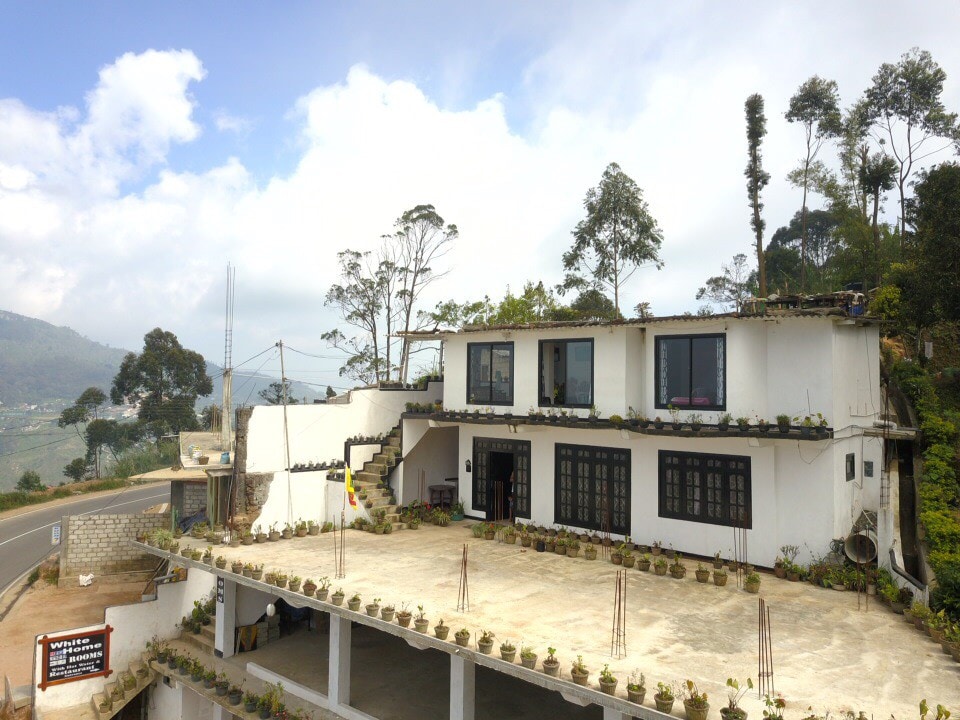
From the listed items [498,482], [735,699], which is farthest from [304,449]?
[735,699]

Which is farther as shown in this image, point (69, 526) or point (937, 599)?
point (69, 526)

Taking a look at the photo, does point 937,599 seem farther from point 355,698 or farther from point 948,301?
point 355,698

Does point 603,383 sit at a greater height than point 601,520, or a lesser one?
greater

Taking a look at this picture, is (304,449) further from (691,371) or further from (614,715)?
(614,715)

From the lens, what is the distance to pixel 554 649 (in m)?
8.89

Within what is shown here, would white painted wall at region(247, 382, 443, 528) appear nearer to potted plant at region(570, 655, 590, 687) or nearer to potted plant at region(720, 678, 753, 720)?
potted plant at region(570, 655, 590, 687)

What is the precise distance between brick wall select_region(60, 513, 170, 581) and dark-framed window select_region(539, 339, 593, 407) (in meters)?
15.5

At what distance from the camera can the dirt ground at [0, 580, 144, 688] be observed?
60.4 ft

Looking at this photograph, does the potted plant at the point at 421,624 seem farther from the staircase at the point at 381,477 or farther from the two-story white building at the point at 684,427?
the staircase at the point at 381,477

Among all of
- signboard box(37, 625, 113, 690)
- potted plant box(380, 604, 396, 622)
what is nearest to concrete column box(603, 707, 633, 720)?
potted plant box(380, 604, 396, 622)

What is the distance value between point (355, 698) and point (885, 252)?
89.4ft

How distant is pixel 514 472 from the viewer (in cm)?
1786

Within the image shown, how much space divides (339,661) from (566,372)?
8.85 metres

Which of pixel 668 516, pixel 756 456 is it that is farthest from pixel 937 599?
pixel 668 516
